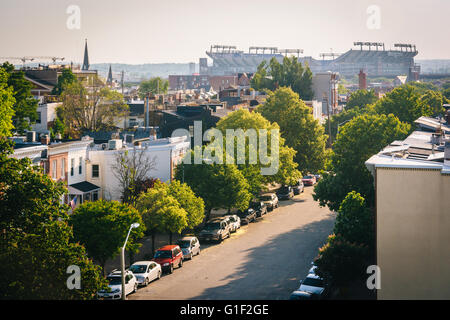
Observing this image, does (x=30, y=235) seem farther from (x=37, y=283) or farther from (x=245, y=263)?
(x=245, y=263)

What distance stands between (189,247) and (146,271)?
719cm

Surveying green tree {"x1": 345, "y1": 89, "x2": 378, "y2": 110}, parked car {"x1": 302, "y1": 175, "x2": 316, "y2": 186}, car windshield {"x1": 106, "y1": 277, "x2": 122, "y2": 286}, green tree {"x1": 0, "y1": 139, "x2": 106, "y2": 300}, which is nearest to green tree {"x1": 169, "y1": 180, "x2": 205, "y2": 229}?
car windshield {"x1": 106, "y1": 277, "x2": 122, "y2": 286}

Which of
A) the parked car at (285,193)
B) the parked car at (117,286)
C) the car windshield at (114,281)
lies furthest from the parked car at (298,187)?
the car windshield at (114,281)

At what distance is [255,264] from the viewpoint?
141ft

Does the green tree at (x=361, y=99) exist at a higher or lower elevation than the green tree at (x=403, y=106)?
higher

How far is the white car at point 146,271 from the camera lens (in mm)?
37069

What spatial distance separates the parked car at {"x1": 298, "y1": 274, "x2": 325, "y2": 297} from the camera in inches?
1345

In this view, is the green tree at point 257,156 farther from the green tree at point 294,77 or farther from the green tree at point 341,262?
the green tree at point 294,77

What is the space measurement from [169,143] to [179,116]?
19383 millimetres

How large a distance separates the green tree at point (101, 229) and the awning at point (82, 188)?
1420cm

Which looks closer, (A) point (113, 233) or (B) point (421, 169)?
(B) point (421, 169)
